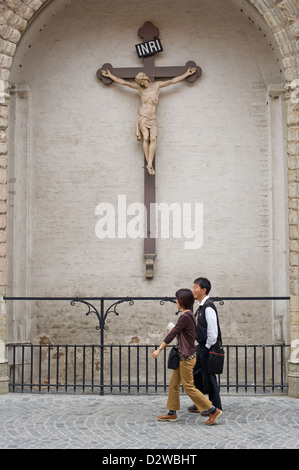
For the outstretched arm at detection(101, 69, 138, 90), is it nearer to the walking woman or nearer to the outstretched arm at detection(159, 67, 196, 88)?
the outstretched arm at detection(159, 67, 196, 88)

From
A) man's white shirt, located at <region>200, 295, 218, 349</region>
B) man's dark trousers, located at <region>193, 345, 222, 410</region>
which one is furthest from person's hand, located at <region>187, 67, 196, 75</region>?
man's dark trousers, located at <region>193, 345, 222, 410</region>

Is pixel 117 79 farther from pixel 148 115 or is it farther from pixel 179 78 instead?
pixel 179 78

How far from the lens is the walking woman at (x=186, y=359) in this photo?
6207 millimetres

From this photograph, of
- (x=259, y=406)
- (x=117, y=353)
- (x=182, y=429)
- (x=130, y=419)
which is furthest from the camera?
(x=117, y=353)

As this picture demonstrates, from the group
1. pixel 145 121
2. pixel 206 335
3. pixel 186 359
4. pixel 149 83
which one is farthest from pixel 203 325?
pixel 149 83

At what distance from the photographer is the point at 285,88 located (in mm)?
8234

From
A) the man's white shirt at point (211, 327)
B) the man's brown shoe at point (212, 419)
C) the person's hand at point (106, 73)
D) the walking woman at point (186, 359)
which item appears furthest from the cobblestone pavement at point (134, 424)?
the person's hand at point (106, 73)

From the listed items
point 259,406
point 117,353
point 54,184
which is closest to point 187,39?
point 54,184

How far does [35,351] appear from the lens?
9.41m

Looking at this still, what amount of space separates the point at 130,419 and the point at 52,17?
631 centimetres

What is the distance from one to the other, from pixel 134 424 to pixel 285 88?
4.84 m

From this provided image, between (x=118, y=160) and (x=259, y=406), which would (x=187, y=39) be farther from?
(x=259, y=406)

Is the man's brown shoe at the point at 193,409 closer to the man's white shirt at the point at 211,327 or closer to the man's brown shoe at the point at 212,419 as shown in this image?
the man's brown shoe at the point at 212,419

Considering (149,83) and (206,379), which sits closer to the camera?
(206,379)
